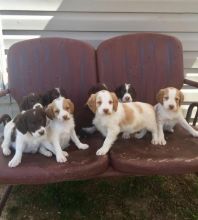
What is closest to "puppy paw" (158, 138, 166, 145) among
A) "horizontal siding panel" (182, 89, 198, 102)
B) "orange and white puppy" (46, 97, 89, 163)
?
"orange and white puppy" (46, 97, 89, 163)

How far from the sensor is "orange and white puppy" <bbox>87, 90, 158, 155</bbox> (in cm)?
228

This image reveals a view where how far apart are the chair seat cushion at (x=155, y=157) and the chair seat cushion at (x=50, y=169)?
123mm

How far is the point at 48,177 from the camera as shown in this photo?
2.08 m

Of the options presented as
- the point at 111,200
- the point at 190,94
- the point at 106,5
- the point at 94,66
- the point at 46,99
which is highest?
the point at 106,5

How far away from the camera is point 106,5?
3.08 meters

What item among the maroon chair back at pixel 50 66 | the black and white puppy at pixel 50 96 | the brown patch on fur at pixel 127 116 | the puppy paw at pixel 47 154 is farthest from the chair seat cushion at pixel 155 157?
the maroon chair back at pixel 50 66

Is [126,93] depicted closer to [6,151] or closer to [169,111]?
[169,111]

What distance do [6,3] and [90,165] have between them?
1.70m

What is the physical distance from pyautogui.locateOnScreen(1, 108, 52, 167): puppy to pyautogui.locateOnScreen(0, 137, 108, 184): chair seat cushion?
7 cm

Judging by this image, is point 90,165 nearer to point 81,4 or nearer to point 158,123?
point 158,123

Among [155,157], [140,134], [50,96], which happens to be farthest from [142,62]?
[155,157]

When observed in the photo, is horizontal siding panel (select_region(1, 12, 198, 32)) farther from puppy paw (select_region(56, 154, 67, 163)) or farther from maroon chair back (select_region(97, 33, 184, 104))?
puppy paw (select_region(56, 154, 67, 163))

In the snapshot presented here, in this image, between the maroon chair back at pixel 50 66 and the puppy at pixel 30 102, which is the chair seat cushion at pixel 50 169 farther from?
the maroon chair back at pixel 50 66

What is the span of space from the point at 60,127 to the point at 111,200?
0.85 meters
